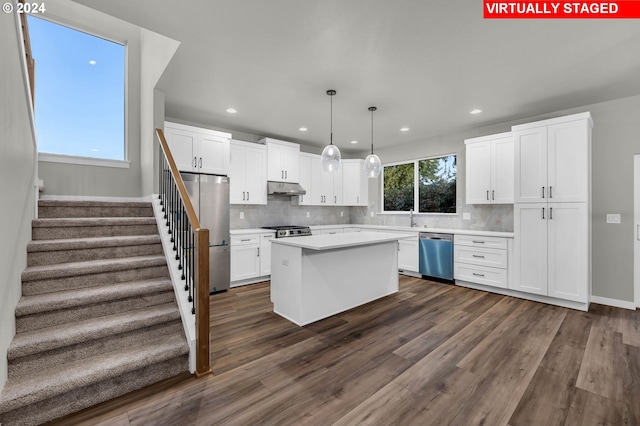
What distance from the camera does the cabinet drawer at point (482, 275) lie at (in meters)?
4.21

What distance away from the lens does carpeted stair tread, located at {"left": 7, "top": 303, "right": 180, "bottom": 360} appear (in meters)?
1.81

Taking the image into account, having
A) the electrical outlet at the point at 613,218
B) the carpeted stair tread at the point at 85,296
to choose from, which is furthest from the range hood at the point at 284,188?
the electrical outlet at the point at 613,218

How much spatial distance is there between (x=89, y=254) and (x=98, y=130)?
7.40 feet

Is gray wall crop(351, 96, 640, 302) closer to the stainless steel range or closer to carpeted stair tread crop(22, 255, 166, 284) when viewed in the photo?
the stainless steel range

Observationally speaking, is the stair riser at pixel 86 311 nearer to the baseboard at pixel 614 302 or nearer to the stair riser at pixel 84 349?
the stair riser at pixel 84 349

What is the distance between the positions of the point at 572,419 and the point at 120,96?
5.86m

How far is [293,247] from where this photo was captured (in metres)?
3.12

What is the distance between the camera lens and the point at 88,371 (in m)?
1.83

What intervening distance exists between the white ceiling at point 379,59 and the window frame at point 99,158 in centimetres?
66

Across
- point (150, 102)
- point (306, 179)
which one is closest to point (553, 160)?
point (306, 179)

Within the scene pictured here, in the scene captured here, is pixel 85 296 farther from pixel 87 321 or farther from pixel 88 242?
pixel 88 242

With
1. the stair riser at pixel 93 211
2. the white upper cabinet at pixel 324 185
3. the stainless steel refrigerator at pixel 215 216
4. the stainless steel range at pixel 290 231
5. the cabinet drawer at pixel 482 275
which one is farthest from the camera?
the white upper cabinet at pixel 324 185

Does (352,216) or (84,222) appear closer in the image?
(84,222)

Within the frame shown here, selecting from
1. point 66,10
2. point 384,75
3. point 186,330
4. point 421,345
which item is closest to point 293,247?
point 186,330
